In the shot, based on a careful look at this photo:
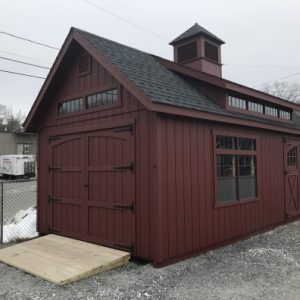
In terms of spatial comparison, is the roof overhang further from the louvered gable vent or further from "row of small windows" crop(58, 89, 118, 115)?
"row of small windows" crop(58, 89, 118, 115)

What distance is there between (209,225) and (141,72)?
3.18m

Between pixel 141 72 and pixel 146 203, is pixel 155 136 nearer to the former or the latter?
pixel 146 203

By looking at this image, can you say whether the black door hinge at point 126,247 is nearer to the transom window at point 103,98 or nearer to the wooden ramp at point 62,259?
the wooden ramp at point 62,259

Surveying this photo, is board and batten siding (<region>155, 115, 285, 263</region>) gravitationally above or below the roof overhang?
below

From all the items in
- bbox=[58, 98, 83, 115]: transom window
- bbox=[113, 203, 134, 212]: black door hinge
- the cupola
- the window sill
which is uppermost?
the cupola

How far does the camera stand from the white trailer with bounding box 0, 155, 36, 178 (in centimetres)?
2858

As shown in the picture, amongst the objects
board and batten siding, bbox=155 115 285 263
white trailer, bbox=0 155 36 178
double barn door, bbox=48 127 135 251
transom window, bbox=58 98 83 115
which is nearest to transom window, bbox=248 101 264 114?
board and batten siding, bbox=155 115 285 263

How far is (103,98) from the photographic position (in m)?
7.05

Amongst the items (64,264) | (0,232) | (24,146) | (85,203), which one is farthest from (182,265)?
(24,146)

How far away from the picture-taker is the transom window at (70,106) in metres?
7.60

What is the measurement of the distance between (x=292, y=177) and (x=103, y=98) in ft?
19.5

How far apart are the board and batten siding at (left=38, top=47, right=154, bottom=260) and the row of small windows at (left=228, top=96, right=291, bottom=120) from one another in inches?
106

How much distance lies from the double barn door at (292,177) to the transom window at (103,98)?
521 cm

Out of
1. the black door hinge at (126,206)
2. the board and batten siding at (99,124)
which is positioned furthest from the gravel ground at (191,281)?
the black door hinge at (126,206)
